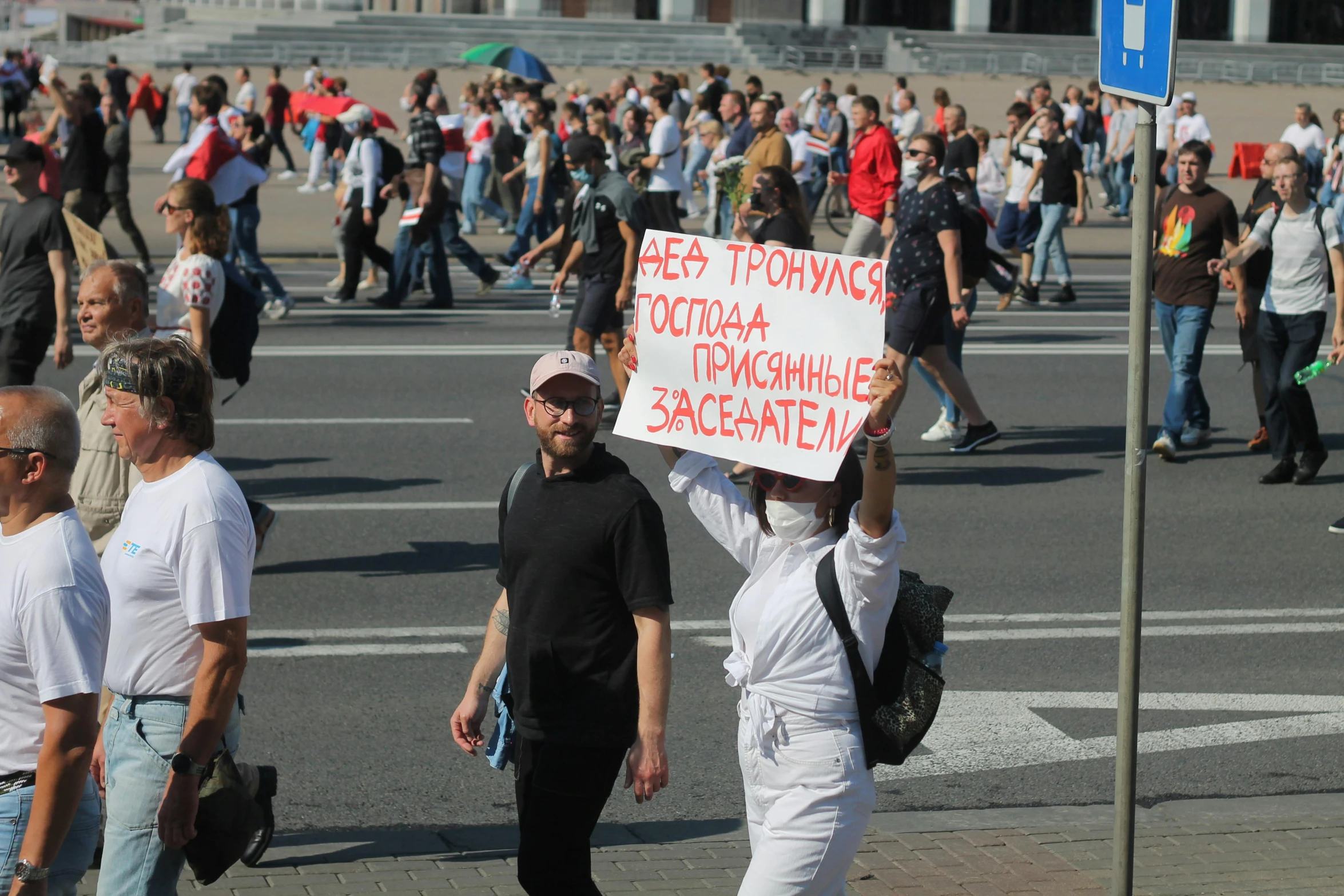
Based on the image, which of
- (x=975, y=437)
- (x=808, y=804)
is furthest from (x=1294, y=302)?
(x=808, y=804)

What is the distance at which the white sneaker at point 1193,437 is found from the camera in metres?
11.3

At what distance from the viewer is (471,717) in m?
4.28

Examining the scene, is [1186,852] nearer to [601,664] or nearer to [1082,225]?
[601,664]

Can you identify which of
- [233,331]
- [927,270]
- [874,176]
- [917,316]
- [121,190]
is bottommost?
[917,316]

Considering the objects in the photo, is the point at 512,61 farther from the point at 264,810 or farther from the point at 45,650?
the point at 45,650

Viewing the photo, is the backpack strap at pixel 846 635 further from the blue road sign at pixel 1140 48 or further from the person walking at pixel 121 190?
the person walking at pixel 121 190

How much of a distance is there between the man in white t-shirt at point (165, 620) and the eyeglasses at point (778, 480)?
3.82 ft

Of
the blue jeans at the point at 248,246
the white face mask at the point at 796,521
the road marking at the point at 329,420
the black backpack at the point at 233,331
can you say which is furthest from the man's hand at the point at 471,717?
the blue jeans at the point at 248,246

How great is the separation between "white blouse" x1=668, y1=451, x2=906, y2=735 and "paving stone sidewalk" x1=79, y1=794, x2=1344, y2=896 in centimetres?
114

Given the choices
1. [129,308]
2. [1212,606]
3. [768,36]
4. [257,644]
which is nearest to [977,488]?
[1212,606]

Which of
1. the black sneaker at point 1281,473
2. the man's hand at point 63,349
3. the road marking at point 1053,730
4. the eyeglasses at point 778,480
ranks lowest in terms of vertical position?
the road marking at point 1053,730

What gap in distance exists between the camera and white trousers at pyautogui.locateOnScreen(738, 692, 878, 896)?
3.82 m

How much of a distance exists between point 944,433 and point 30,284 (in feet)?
18.6

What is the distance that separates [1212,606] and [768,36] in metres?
55.2
